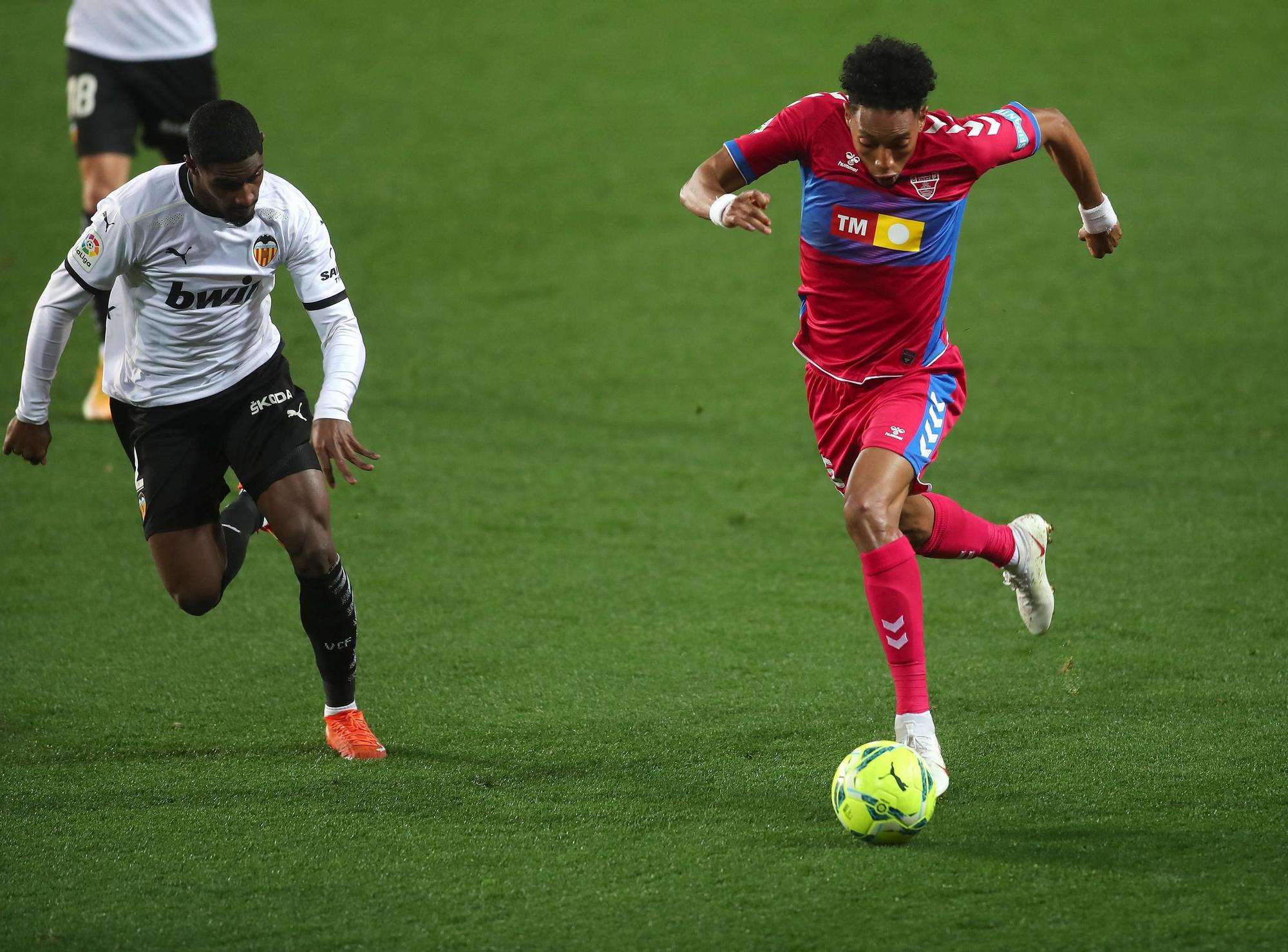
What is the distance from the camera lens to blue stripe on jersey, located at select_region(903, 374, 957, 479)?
4629mm

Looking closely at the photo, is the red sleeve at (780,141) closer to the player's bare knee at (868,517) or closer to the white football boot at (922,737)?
the player's bare knee at (868,517)

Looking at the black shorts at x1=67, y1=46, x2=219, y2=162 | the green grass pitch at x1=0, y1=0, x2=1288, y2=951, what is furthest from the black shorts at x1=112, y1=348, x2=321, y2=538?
the black shorts at x1=67, y1=46, x2=219, y2=162

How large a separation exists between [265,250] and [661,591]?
2.41 m

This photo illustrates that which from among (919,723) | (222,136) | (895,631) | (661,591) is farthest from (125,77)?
(919,723)

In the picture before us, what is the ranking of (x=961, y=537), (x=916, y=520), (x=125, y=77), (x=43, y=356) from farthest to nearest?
(x=125, y=77) < (x=961, y=537) < (x=916, y=520) < (x=43, y=356)

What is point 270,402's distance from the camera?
196 inches

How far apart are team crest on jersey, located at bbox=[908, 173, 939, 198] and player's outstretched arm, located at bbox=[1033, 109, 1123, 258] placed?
1.60 ft

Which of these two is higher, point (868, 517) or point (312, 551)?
point (868, 517)

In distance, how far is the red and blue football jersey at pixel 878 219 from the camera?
15.5 feet

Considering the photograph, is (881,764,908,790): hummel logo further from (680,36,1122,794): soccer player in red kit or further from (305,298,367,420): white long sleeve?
(305,298,367,420): white long sleeve

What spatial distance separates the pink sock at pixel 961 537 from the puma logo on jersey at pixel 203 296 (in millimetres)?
2342

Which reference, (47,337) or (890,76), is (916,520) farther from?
(47,337)

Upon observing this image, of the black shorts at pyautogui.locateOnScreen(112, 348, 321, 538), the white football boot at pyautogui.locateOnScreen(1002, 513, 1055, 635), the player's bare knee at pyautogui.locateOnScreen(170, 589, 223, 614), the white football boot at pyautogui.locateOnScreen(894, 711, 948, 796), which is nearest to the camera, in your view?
A: the white football boot at pyautogui.locateOnScreen(894, 711, 948, 796)

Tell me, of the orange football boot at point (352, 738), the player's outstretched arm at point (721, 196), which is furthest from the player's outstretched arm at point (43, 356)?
the player's outstretched arm at point (721, 196)
